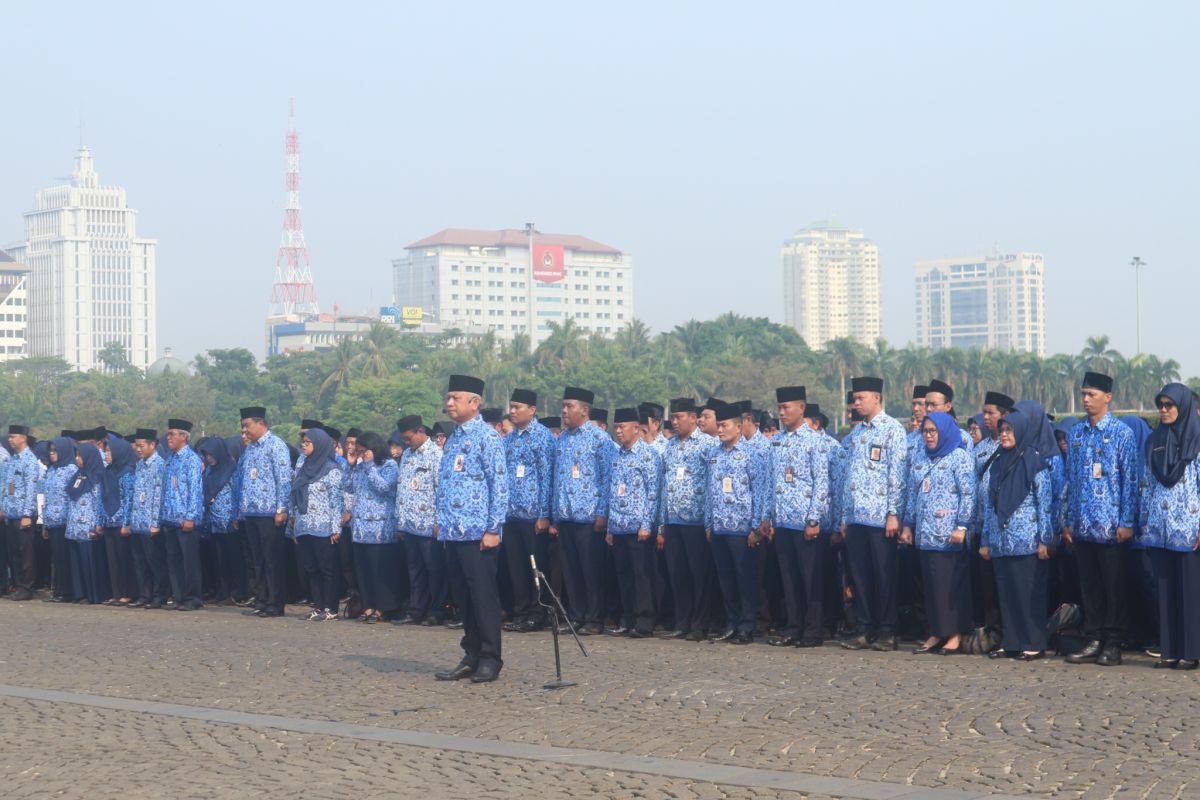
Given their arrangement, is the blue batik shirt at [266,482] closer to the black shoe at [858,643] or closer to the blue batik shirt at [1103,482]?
the black shoe at [858,643]

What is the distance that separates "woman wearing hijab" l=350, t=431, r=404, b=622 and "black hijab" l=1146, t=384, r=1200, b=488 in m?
7.25

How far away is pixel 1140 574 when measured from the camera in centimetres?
1131

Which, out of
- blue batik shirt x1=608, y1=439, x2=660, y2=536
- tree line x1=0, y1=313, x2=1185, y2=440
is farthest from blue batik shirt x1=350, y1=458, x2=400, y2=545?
tree line x1=0, y1=313, x2=1185, y2=440

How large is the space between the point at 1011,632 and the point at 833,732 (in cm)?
347

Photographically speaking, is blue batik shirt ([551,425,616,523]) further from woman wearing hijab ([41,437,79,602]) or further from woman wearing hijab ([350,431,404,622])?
woman wearing hijab ([41,437,79,602])

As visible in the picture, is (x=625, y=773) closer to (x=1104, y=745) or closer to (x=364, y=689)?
(x=1104, y=745)

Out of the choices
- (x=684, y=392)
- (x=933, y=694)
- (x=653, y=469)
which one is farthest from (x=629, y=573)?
(x=684, y=392)

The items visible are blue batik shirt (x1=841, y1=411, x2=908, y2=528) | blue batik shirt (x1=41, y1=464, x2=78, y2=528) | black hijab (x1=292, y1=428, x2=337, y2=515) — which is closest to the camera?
blue batik shirt (x1=841, y1=411, x2=908, y2=528)

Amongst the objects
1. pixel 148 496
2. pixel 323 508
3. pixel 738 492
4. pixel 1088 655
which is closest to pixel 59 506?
pixel 148 496

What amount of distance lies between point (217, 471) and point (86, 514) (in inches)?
72.7

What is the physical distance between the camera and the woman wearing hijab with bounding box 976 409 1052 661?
1140 cm

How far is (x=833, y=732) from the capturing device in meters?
8.38

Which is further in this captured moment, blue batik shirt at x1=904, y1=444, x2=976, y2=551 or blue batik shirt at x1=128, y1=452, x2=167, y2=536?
blue batik shirt at x1=128, y1=452, x2=167, y2=536

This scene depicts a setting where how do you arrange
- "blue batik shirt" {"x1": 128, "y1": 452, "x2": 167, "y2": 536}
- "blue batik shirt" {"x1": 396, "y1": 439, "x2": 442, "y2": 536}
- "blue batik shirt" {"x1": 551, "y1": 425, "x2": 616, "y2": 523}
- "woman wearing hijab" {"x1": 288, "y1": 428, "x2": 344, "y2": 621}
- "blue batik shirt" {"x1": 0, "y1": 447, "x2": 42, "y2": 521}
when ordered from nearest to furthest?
1. "blue batik shirt" {"x1": 551, "y1": 425, "x2": 616, "y2": 523}
2. "blue batik shirt" {"x1": 396, "y1": 439, "x2": 442, "y2": 536}
3. "woman wearing hijab" {"x1": 288, "y1": 428, "x2": 344, "y2": 621}
4. "blue batik shirt" {"x1": 128, "y1": 452, "x2": 167, "y2": 536}
5. "blue batik shirt" {"x1": 0, "y1": 447, "x2": 42, "y2": 521}
